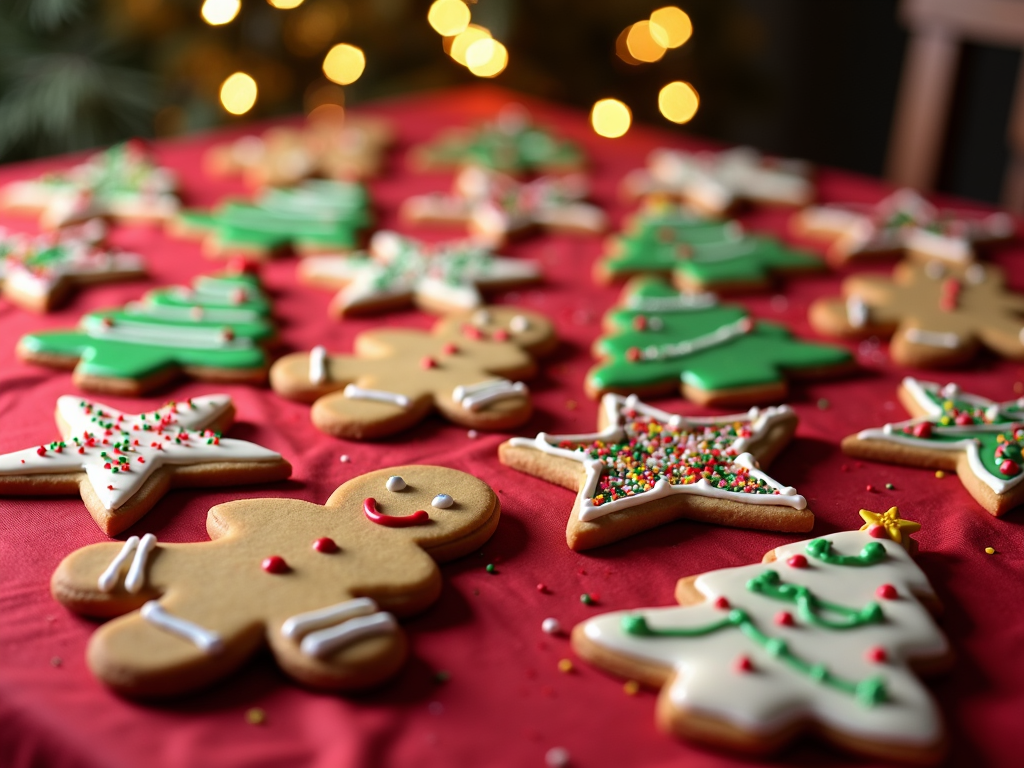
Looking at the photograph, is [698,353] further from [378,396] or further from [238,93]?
[238,93]

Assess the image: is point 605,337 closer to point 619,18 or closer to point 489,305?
point 489,305

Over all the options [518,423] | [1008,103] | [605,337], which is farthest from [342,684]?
[1008,103]

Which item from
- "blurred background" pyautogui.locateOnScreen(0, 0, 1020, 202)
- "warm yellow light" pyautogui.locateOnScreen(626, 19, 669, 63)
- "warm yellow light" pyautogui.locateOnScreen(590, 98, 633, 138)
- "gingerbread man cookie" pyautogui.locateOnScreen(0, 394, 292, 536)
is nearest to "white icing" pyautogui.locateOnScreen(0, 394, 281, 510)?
"gingerbread man cookie" pyautogui.locateOnScreen(0, 394, 292, 536)

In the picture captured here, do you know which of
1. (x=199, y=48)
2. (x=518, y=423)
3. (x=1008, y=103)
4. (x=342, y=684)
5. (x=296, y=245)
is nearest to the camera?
(x=342, y=684)

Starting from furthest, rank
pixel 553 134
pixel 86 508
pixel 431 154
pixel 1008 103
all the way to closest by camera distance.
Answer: pixel 1008 103 < pixel 553 134 < pixel 431 154 < pixel 86 508

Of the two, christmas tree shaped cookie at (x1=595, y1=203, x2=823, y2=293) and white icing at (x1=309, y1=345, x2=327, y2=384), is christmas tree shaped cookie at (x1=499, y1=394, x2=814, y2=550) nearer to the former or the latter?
white icing at (x1=309, y1=345, x2=327, y2=384)

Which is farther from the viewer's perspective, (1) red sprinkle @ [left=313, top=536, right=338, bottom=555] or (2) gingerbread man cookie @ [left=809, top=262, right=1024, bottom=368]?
(2) gingerbread man cookie @ [left=809, top=262, right=1024, bottom=368]

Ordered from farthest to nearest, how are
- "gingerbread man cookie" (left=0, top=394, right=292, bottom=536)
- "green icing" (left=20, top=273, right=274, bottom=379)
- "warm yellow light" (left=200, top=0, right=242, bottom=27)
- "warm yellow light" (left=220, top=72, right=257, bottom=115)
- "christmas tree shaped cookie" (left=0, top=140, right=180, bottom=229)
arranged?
"warm yellow light" (left=220, top=72, right=257, bottom=115), "warm yellow light" (left=200, top=0, right=242, bottom=27), "christmas tree shaped cookie" (left=0, top=140, right=180, bottom=229), "green icing" (left=20, top=273, right=274, bottom=379), "gingerbread man cookie" (left=0, top=394, right=292, bottom=536)
